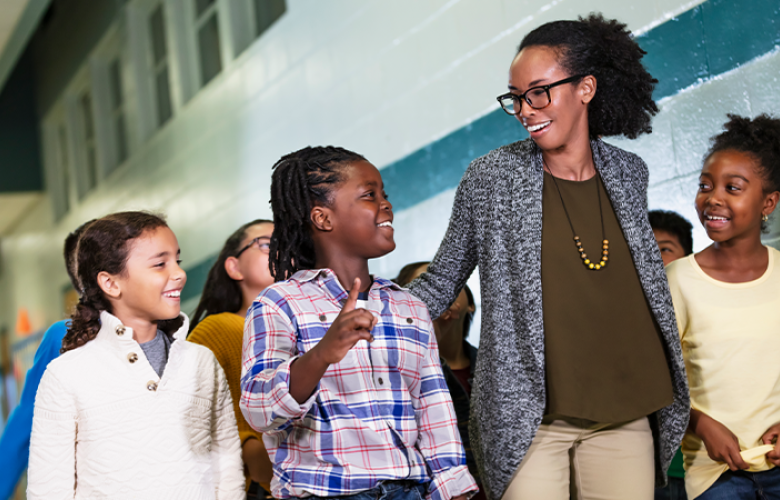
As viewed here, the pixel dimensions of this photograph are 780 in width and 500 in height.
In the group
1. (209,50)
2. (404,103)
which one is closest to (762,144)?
(404,103)

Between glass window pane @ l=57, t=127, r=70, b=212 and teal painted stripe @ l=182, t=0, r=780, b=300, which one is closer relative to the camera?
teal painted stripe @ l=182, t=0, r=780, b=300

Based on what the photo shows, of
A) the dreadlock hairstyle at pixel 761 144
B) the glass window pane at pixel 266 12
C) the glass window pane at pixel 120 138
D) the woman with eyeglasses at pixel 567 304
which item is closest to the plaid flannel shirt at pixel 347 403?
the woman with eyeglasses at pixel 567 304

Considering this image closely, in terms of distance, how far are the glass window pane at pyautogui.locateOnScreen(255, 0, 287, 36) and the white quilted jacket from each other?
2.97 metres

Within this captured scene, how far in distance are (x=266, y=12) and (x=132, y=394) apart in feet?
10.8

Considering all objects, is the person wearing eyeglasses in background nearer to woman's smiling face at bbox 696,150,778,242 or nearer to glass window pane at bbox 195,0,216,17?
woman's smiling face at bbox 696,150,778,242

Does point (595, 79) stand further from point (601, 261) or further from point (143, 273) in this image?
point (143, 273)

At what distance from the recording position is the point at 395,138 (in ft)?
10.7

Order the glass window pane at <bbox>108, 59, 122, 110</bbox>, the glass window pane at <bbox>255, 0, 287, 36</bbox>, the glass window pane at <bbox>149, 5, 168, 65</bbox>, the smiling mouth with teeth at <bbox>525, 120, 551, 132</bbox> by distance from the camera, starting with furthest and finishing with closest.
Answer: the glass window pane at <bbox>108, 59, 122, 110</bbox>, the glass window pane at <bbox>149, 5, 168, 65</bbox>, the glass window pane at <bbox>255, 0, 287, 36</bbox>, the smiling mouth with teeth at <bbox>525, 120, 551, 132</bbox>

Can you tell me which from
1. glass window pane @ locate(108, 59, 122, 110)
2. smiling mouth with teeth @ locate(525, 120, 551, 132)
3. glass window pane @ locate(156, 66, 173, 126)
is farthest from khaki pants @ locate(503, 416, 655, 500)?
glass window pane @ locate(108, 59, 122, 110)

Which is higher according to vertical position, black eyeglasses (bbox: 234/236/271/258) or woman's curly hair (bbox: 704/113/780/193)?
woman's curly hair (bbox: 704/113/780/193)

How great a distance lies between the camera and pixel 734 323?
167 centimetres

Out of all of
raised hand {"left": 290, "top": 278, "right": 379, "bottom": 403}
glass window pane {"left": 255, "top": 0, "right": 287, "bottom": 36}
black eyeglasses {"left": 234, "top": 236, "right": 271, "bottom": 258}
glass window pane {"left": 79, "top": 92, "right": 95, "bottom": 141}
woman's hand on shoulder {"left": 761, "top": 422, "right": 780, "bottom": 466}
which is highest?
glass window pane {"left": 79, "top": 92, "right": 95, "bottom": 141}

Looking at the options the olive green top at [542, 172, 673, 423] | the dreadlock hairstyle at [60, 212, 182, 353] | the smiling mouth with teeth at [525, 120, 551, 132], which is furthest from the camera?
the dreadlock hairstyle at [60, 212, 182, 353]

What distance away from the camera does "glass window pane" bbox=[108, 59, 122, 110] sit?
6.72m
